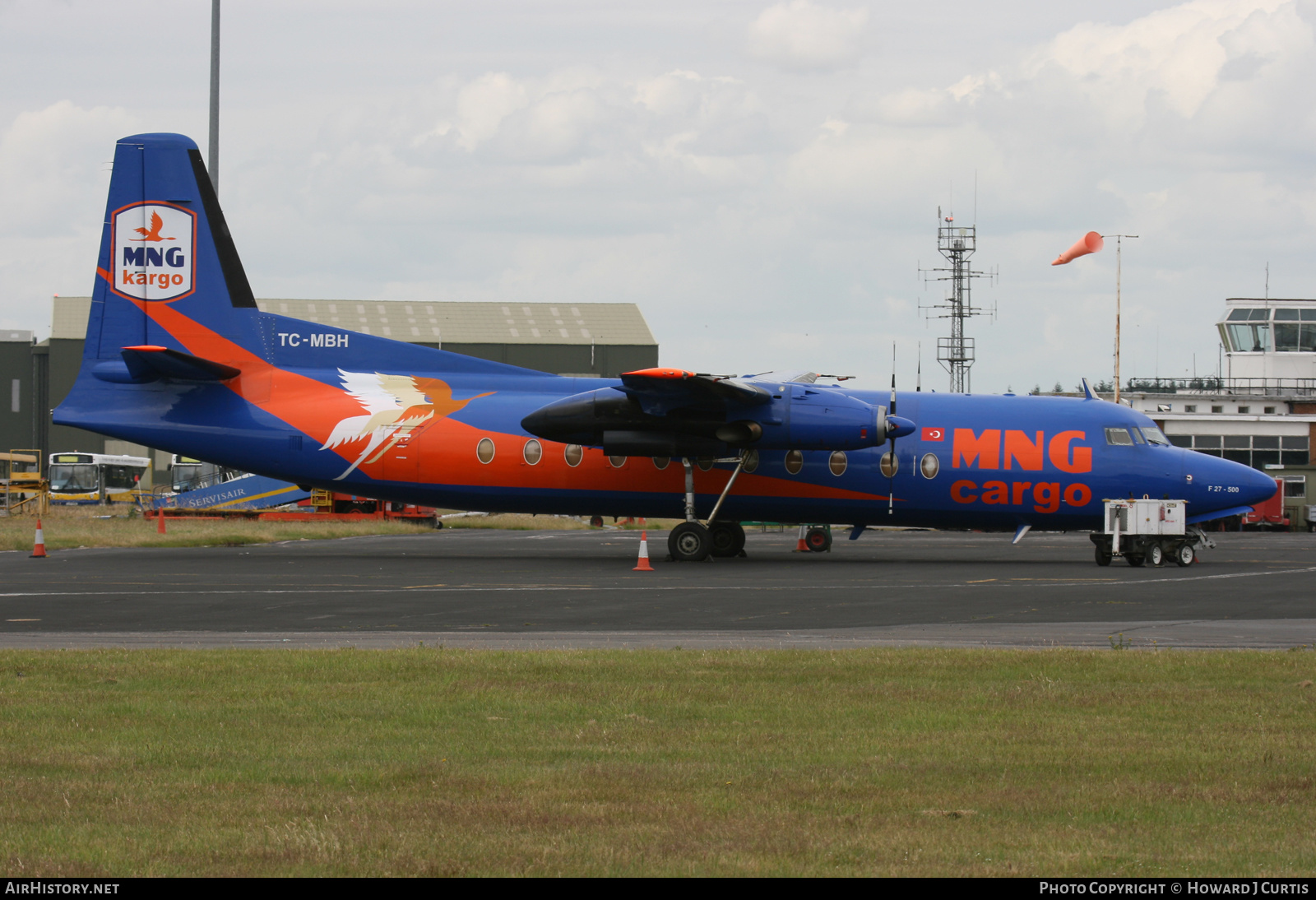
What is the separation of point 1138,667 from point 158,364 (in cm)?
2226

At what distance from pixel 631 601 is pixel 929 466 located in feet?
36.7

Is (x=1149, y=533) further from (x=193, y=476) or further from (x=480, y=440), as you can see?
(x=193, y=476)

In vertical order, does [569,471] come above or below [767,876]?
above

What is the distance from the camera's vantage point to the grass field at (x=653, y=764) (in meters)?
6.23

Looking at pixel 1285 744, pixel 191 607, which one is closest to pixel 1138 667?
pixel 1285 744

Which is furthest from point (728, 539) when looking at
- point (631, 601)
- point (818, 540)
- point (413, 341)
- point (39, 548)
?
point (413, 341)

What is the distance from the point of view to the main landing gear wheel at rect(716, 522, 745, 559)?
1172 inches

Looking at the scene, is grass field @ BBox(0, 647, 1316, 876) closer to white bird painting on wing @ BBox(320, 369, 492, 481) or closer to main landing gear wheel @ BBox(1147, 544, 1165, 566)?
white bird painting on wing @ BBox(320, 369, 492, 481)

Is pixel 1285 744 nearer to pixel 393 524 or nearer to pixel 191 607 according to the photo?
pixel 191 607

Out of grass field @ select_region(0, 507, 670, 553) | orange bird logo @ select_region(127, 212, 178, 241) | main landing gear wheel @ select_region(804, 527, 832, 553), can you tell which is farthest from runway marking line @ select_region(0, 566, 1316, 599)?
grass field @ select_region(0, 507, 670, 553)

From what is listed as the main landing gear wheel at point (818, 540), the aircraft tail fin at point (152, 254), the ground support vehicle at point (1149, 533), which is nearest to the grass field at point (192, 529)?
the aircraft tail fin at point (152, 254)

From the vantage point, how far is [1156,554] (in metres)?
27.8

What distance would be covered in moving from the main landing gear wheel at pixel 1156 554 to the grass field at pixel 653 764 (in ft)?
52.4
